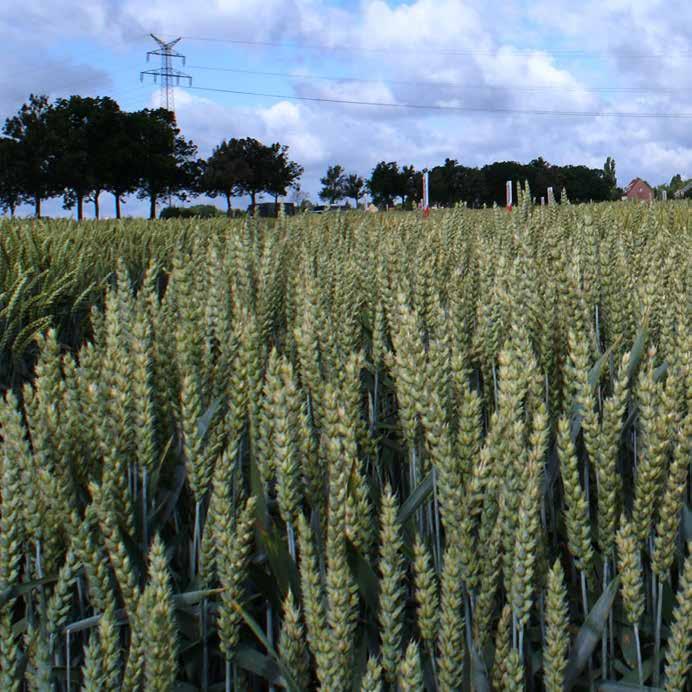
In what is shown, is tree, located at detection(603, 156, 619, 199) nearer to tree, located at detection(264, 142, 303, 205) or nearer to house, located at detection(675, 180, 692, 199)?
house, located at detection(675, 180, 692, 199)

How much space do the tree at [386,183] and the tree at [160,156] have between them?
24870 millimetres

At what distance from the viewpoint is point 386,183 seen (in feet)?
219

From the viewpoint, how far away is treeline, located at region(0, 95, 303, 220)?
116 ft

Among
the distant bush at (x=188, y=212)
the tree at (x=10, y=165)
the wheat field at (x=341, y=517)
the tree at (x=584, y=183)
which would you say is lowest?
the wheat field at (x=341, y=517)

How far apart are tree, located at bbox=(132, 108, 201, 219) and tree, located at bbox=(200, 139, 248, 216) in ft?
11.8

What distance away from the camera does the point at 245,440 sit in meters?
1.19

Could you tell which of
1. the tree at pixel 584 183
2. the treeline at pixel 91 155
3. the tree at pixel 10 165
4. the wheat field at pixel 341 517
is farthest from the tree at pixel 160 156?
the tree at pixel 584 183

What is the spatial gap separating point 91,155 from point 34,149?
3.75 meters

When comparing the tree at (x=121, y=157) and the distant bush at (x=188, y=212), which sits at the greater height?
the tree at (x=121, y=157)

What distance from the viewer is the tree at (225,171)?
48.7 metres

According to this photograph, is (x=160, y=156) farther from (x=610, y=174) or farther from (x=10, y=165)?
(x=610, y=174)

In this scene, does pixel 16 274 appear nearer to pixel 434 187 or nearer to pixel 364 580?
pixel 364 580

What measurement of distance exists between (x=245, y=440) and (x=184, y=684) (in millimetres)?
382

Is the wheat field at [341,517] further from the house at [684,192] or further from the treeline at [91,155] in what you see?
the treeline at [91,155]
